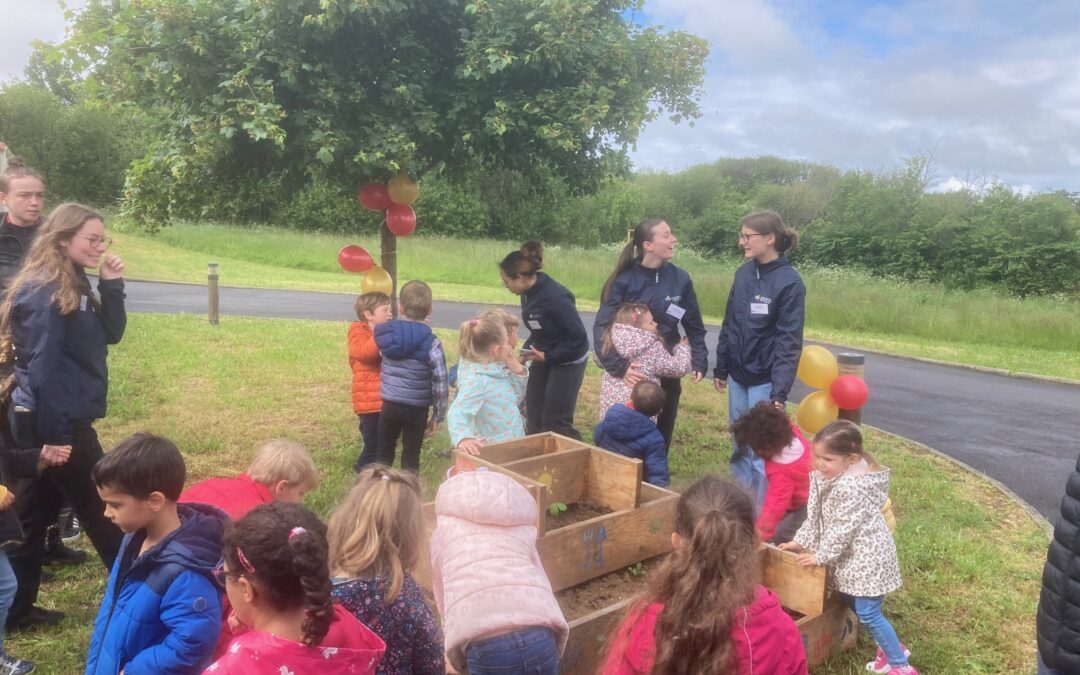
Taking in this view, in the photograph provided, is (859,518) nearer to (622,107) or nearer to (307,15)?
(622,107)

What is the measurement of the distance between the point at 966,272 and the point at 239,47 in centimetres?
3643

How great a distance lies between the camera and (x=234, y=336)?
1223 centimetres

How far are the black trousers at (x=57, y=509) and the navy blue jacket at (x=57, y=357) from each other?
0.12m

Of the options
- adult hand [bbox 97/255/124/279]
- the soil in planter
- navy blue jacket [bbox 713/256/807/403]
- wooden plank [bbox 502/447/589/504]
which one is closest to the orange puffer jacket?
wooden plank [bbox 502/447/589/504]

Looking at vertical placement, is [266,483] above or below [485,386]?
below

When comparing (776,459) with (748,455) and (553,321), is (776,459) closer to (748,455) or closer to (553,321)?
(748,455)

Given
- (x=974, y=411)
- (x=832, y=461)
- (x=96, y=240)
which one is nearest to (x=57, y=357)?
(x=96, y=240)

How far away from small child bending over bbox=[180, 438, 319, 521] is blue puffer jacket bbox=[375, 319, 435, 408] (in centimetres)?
183

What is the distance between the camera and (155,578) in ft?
8.03

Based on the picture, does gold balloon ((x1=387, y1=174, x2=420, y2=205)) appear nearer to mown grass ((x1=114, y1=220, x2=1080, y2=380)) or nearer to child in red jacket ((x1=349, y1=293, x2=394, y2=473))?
child in red jacket ((x1=349, y1=293, x2=394, y2=473))

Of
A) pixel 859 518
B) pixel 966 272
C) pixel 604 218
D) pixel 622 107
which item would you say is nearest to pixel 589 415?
pixel 622 107

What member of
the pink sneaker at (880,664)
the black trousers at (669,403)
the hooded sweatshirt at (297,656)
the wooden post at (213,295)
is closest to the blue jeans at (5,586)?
the hooded sweatshirt at (297,656)

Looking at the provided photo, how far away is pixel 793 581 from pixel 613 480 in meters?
1.21

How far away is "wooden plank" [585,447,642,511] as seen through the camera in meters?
4.55
